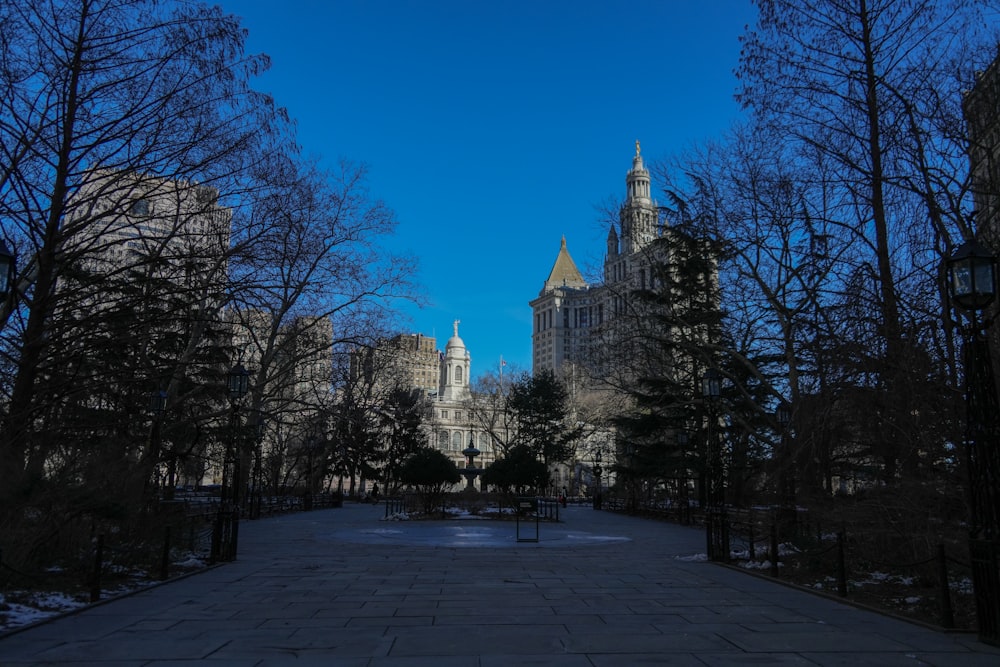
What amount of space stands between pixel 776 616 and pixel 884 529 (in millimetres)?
2262

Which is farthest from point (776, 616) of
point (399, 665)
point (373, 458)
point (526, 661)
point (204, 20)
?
point (373, 458)

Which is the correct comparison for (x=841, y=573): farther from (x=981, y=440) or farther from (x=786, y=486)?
(x=786, y=486)

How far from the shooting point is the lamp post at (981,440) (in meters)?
7.34

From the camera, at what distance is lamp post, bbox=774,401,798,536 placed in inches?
530

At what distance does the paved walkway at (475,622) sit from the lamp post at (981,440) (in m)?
0.56

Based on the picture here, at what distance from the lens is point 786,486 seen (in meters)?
15.1

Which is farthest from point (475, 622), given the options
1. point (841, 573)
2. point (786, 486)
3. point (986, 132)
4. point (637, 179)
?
point (637, 179)

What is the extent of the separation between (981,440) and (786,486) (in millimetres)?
7745

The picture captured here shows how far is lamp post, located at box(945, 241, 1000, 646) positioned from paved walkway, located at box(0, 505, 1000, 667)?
21.9 inches

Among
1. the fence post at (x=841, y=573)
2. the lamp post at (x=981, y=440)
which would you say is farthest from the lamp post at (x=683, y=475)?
the lamp post at (x=981, y=440)

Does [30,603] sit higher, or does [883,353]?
[883,353]

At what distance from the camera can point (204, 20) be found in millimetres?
12086

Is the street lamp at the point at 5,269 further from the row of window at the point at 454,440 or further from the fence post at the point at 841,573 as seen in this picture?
the row of window at the point at 454,440

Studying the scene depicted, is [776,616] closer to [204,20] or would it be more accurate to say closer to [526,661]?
[526,661]
